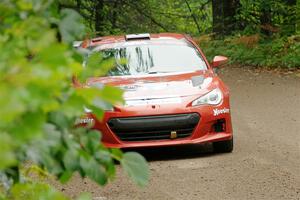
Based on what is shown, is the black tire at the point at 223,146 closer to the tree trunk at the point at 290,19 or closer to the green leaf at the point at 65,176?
the green leaf at the point at 65,176

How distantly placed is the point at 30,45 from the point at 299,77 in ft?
51.8

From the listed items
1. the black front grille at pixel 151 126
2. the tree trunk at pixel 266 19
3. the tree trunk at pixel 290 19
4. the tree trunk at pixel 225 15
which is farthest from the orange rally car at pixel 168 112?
the tree trunk at pixel 225 15

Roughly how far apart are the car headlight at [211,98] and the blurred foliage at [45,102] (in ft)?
20.5

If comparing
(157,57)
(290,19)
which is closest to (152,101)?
(157,57)

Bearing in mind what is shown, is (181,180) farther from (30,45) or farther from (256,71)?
(256,71)

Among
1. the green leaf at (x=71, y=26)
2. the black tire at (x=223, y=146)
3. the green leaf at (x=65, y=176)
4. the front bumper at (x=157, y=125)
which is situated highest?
the green leaf at (x=71, y=26)

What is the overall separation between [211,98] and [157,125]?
0.79 meters

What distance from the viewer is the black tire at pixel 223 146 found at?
8.67 metres

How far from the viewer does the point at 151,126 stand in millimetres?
8227

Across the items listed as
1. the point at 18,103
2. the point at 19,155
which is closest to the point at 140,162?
the point at 19,155

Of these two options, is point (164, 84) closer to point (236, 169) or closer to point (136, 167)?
point (236, 169)

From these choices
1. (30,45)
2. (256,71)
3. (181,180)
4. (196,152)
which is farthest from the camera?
(256,71)

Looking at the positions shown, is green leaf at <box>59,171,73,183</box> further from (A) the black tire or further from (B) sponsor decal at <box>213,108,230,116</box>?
(A) the black tire

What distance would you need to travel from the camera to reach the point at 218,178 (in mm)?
7344
